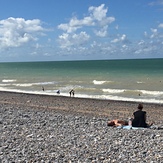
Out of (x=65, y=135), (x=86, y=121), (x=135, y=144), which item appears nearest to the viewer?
(x=135, y=144)

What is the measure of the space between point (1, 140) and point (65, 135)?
7.29ft

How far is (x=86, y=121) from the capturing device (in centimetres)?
1457

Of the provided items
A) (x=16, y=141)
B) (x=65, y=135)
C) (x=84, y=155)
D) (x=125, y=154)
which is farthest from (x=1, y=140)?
(x=125, y=154)

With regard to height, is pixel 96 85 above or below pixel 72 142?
above

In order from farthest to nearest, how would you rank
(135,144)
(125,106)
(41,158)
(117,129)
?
(125,106) < (117,129) < (135,144) < (41,158)

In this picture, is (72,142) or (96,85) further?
(96,85)

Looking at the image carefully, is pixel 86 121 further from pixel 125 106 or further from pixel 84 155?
pixel 125 106

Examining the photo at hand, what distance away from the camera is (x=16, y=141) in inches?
400

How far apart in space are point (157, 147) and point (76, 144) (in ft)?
8.05

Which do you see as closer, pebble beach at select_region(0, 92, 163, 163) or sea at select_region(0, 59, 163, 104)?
pebble beach at select_region(0, 92, 163, 163)

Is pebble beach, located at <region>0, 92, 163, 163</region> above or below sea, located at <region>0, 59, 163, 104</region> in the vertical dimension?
below

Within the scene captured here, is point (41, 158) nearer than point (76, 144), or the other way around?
point (41, 158)

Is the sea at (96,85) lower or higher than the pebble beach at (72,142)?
higher

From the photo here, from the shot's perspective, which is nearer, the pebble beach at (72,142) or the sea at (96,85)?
the pebble beach at (72,142)
